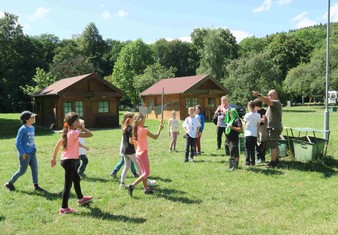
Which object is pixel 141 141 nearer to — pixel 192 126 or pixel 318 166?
pixel 192 126

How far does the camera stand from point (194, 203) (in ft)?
20.9

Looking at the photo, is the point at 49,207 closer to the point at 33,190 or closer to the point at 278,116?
the point at 33,190

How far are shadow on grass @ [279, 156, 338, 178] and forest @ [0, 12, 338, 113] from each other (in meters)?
30.3

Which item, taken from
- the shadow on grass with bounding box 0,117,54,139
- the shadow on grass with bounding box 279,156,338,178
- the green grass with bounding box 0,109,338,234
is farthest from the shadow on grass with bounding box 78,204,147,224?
the shadow on grass with bounding box 0,117,54,139

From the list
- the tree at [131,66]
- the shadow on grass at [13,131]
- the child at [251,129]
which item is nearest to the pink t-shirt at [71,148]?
the child at [251,129]

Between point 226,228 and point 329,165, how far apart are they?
5134mm

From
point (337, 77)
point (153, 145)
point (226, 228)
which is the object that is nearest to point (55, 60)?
point (337, 77)

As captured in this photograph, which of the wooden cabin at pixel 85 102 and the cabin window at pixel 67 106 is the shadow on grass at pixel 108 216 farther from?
the cabin window at pixel 67 106

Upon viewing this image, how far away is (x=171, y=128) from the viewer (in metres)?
12.4

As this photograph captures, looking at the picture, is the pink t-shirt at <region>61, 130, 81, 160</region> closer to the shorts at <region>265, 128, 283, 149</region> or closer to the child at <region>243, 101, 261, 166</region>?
the child at <region>243, 101, 261, 166</region>

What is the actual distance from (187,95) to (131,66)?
3623cm

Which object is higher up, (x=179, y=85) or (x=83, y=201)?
(x=179, y=85)

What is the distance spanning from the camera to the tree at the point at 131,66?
197 feet

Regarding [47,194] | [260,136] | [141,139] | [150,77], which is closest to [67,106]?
[260,136]
